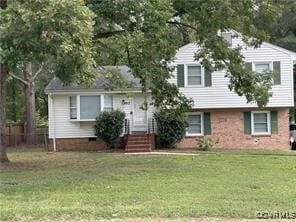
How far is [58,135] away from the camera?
31.7 metres

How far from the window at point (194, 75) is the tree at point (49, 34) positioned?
61.3 ft

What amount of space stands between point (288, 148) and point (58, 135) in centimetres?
1300

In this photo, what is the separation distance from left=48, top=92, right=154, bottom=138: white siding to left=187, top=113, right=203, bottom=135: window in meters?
2.51

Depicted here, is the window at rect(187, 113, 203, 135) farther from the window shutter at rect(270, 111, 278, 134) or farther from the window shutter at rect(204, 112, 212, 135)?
the window shutter at rect(270, 111, 278, 134)

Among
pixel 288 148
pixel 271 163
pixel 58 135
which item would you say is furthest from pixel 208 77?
pixel 271 163

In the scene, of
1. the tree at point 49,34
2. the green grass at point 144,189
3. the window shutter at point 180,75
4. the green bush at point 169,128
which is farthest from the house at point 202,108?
the tree at point 49,34

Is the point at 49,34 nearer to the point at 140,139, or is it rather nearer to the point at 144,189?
the point at 144,189

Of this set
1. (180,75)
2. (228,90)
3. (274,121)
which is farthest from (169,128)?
(274,121)

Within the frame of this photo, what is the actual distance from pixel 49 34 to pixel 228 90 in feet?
67.3

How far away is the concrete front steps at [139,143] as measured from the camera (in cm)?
2856

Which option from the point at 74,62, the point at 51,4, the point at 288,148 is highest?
the point at 51,4

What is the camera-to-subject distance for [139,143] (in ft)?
95.8

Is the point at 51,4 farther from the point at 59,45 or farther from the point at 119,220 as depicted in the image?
the point at 119,220

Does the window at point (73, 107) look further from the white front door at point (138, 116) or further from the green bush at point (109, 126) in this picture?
the white front door at point (138, 116)
